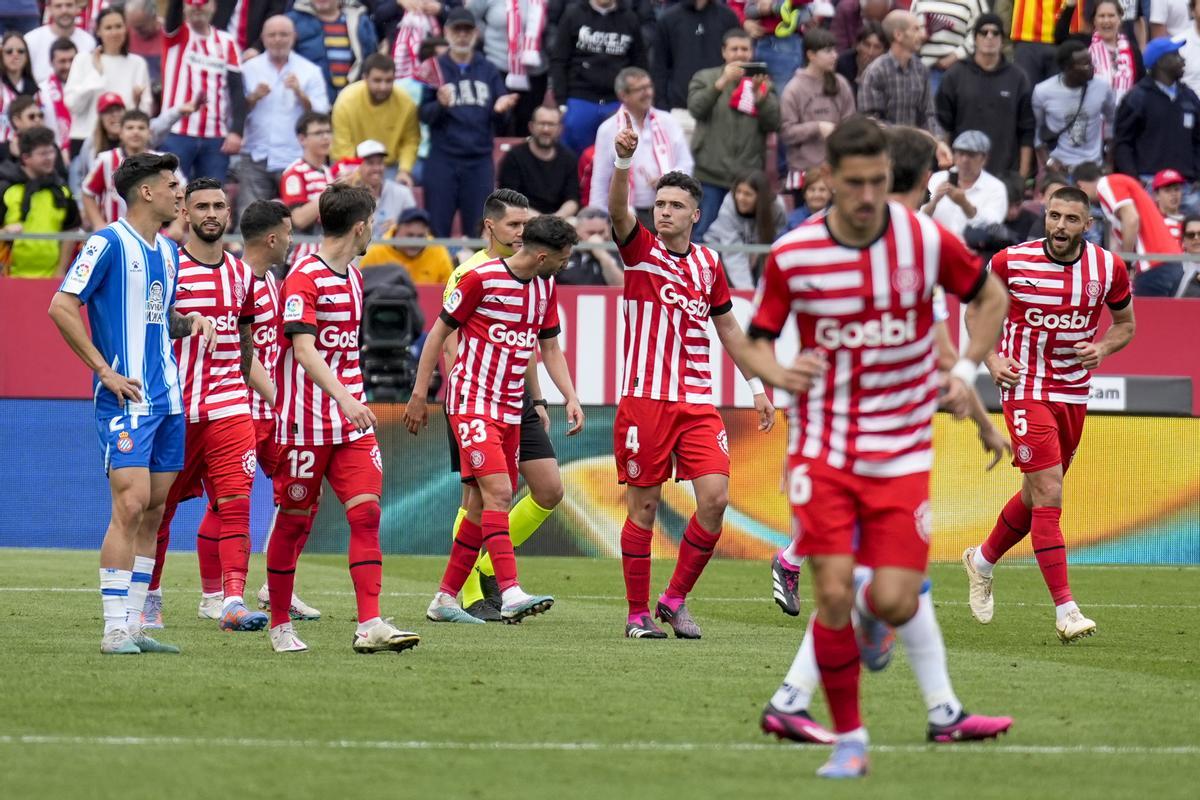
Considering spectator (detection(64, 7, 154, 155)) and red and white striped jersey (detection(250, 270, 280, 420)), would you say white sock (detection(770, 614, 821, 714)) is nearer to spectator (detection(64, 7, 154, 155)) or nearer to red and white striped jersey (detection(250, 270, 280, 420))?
red and white striped jersey (detection(250, 270, 280, 420))

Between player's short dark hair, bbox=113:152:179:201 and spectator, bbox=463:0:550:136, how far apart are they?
11266 mm

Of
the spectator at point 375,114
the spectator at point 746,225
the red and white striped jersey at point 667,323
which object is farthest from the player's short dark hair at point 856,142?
the spectator at point 375,114

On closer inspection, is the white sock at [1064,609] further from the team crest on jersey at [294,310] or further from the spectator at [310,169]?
the spectator at [310,169]

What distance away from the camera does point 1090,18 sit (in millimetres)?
21062

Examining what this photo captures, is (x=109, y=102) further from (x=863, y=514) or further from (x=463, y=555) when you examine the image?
(x=863, y=514)

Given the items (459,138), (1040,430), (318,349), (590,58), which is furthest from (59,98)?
(1040,430)

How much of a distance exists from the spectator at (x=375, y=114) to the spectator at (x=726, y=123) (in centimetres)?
287

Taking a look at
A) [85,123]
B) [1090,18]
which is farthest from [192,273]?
[1090,18]

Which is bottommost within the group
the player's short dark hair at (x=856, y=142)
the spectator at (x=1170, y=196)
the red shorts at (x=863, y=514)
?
the red shorts at (x=863, y=514)

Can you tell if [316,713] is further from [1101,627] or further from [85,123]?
[85,123]

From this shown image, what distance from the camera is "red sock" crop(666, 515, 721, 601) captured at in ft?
34.0

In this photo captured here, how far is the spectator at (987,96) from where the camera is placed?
1931 centimetres

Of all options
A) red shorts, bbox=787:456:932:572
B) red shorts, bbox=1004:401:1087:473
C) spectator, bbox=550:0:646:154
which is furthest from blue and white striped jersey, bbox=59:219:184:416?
spectator, bbox=550:0:646:154

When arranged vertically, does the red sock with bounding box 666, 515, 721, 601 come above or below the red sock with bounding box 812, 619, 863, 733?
below
